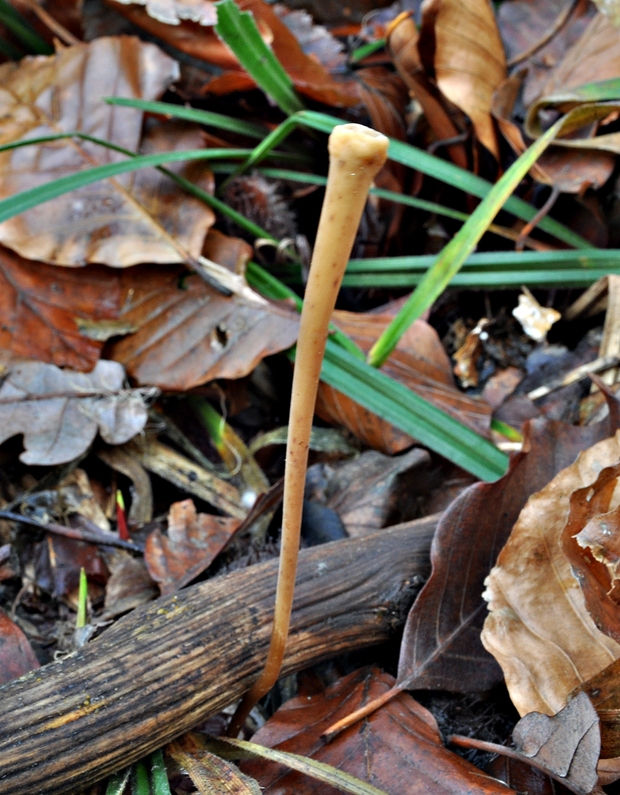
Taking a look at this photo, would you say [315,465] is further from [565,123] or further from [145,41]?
Result: [145,41]

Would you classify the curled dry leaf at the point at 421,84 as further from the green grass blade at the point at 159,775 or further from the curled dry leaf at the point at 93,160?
the green grass blade at the point at 159,775

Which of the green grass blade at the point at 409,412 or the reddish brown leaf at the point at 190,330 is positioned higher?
the reddish brown leaf at the point at 190,330

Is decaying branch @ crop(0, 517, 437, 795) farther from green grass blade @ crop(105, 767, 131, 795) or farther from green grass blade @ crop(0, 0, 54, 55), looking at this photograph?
green grass blade @ crop(0, 0, 54, 55)

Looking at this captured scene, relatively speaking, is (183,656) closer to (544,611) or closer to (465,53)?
(544,611)

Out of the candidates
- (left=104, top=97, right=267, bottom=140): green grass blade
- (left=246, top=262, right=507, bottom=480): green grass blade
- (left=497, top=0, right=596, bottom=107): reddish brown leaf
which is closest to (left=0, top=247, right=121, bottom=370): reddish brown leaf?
(left=104, top=97, right=267, bottom=140): green grass blade

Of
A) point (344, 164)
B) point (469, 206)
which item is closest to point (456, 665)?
point (344, 164)

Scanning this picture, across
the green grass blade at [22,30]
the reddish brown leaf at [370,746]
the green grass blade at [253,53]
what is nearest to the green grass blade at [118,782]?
the reddish brown leaf at [370,746]

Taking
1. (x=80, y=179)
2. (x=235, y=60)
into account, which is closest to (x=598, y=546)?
(x=80, y=179)
